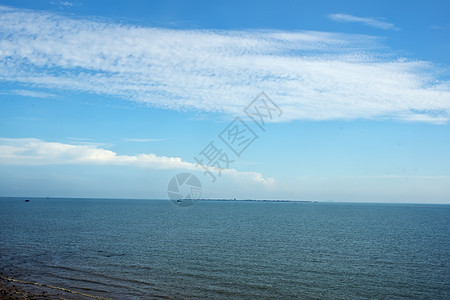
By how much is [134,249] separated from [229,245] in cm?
1357

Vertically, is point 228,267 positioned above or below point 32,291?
above

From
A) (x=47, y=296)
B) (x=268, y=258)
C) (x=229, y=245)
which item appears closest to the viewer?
(x=47, y=296)

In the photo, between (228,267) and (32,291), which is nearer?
(32,291)

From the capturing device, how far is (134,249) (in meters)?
49.4

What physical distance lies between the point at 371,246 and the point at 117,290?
4120 centimetres

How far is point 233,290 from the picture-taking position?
3088 centimetres

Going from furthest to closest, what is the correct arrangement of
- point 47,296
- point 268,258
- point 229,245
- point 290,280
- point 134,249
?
point 229,245
point 134,249
point 268,258
point 290,280
point 47,296

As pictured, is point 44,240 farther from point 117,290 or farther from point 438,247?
point 438,247

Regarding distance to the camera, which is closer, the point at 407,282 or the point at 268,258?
the point at 407,282

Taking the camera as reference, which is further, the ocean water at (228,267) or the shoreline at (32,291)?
the ocean water at (228,267)

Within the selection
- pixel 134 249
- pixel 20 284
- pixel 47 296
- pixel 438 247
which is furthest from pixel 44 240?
pixel 438 247

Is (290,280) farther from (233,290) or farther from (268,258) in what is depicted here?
(268,258)

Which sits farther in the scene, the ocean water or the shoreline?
the ocean water

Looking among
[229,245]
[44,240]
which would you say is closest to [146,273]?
[229,245]
